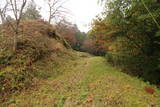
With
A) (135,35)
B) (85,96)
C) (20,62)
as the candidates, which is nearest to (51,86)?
(85,96)

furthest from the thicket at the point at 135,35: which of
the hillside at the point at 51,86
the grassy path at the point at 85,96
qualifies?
the grassy path at the point at 85,96

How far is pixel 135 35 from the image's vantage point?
21.4ft

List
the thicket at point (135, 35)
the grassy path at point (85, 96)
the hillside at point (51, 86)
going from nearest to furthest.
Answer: the grassy path at point (85, 96)
the hillside at point (51, 86)
the thicket at point (135, 35)

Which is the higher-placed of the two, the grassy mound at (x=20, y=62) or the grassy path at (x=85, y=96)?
the grassy mound at (x=20, y=62)

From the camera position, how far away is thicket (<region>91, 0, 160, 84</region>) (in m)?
5.34

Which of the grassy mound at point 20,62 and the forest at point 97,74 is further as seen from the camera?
the grassy mound at point 20,62

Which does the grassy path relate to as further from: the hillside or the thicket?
the thicket

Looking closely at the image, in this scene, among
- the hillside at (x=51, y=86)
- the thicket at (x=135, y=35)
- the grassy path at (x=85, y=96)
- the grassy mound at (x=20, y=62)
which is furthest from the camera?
the thicket at (x=135, y=35)

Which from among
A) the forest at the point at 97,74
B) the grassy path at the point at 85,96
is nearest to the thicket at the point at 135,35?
the forest at the point at 97,74

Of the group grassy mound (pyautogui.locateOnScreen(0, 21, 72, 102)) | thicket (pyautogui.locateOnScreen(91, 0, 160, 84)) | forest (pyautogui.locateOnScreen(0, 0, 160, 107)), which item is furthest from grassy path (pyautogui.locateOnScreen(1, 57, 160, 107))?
thicket (pyautogui.locateOnScreen(91, 0, 160, 84))

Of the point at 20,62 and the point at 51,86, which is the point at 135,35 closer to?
the point at 51,86

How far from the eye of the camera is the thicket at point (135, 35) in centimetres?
534

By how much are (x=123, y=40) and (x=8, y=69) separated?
21.4 feet

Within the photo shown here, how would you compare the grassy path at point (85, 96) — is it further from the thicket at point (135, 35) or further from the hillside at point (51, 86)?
the thicket at point (135, 35)
